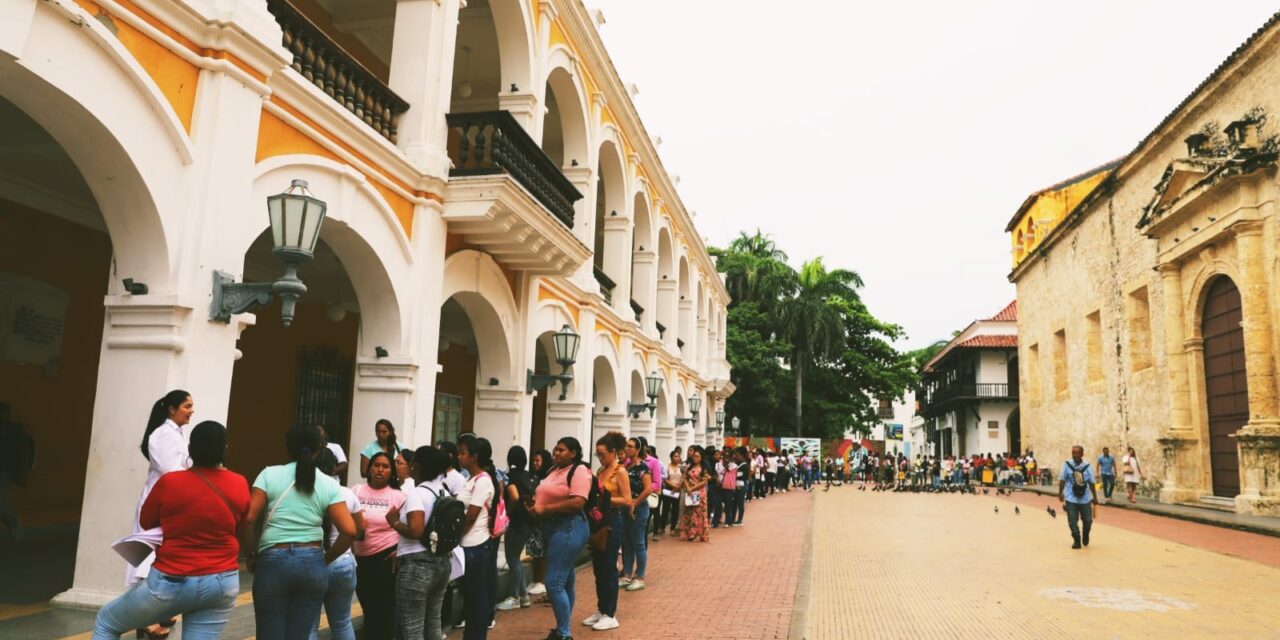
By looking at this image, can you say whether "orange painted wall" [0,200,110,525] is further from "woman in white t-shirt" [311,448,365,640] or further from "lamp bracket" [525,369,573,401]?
"woman in white t-shirt" [311,448,365,640]

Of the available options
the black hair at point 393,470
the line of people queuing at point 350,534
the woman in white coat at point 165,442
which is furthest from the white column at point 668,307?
the woman in white coat at point 165,442

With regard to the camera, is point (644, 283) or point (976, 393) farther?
point (976, 393)

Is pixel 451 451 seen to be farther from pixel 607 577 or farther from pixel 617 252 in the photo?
pixel 617 252

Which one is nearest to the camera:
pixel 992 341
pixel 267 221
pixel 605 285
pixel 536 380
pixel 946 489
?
pixel 267 221

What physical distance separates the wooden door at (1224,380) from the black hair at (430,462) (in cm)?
1900

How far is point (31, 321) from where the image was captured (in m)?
8.77

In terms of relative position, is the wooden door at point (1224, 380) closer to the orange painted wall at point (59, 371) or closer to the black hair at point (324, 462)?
the black hair at point (324, 462)

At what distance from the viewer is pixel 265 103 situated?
6750 mm

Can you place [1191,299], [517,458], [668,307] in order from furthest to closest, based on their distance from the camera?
1. [668,307]
2. [1191,299]
3. [517,458]

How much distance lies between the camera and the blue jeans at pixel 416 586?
5035mm

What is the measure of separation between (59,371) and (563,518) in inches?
262

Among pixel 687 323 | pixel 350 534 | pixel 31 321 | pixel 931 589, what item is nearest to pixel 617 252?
pixel 687 323

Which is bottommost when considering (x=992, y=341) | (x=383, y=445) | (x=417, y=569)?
(x=417, y=569)

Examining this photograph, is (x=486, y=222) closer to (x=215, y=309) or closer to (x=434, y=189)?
(x=434, y=189)
